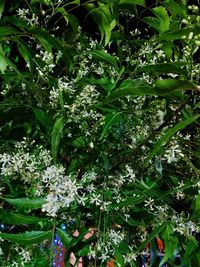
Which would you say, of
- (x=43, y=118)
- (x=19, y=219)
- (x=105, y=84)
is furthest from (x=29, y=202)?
(x=105, y=84)

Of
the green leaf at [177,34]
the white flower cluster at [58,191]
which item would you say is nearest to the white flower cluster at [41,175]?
the white flower cluster at [58,191]

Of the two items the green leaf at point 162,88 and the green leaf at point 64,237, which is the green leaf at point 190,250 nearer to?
the green leaf at point 64,237

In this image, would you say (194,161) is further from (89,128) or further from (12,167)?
(12,167)

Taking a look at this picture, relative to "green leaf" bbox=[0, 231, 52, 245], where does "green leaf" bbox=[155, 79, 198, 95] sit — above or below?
above

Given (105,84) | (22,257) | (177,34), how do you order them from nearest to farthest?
(177,34) < (105,84) < (22,257)

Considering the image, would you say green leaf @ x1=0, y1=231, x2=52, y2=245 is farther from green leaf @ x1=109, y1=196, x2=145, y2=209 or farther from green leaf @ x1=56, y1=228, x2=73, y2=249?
green leaf @ x1=109, y1=196, x2=145, y2=209

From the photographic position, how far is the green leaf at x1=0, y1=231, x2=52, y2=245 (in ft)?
3.26

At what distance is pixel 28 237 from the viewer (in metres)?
1.01

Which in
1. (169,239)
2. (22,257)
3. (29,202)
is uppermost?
(29,202)

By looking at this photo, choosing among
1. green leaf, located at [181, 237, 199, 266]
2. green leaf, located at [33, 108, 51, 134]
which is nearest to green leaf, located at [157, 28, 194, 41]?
green leaf, located at [33, 108, 51, 134]

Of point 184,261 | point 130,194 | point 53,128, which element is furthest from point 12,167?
point 184,261

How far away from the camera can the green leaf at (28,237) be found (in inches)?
39.1

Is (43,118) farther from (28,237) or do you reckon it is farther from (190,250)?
(190,250)

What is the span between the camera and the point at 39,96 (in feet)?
3.51
